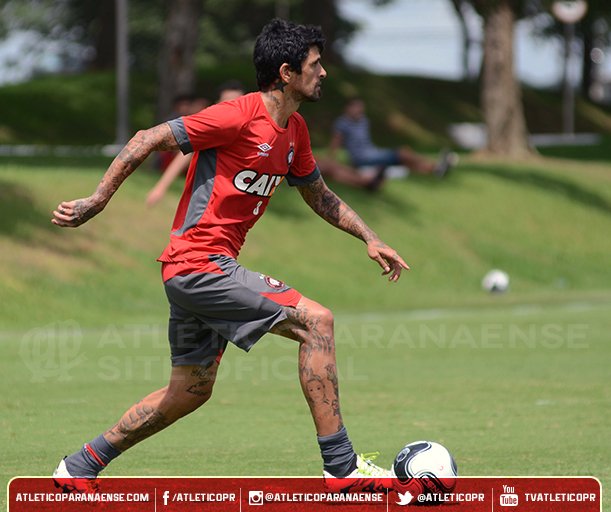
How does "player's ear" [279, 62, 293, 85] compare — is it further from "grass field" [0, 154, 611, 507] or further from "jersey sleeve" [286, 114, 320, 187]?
"grass field" [0, 154, 611, 507]

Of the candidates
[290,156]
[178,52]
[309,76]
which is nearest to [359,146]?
[178,52]

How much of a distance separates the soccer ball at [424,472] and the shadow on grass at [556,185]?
77.4ft

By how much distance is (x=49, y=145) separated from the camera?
38.8 meters

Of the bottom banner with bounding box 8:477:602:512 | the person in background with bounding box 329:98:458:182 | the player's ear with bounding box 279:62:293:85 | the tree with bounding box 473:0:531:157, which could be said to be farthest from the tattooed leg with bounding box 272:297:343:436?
the tree with bounding box 473:0:531:157

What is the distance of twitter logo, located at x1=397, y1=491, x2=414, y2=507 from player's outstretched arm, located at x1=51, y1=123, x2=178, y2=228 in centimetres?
197

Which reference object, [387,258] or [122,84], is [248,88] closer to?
[122,84]

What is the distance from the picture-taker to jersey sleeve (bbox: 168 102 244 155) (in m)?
6.91

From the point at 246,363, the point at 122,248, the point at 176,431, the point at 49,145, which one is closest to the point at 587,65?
the point at 49,145

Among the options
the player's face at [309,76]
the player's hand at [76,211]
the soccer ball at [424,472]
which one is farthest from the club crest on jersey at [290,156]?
the soccer ball at [424,472]

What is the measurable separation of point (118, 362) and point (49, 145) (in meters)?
25.7

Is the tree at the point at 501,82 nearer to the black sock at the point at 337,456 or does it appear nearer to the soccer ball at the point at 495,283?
the soccer ball at the point at 495,283

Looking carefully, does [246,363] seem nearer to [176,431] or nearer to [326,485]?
[176,431]

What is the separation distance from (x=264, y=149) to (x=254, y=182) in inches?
6.7

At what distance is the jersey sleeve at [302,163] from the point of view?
7457 millimetres
